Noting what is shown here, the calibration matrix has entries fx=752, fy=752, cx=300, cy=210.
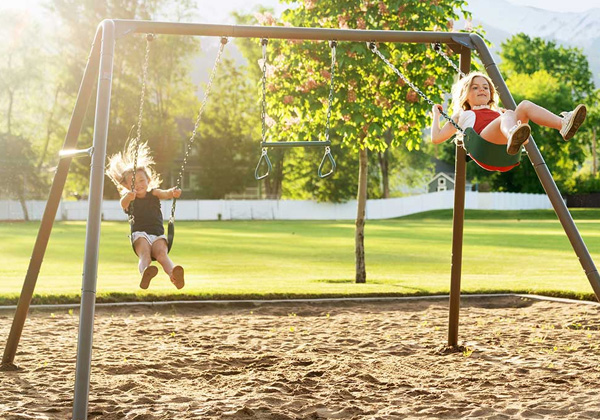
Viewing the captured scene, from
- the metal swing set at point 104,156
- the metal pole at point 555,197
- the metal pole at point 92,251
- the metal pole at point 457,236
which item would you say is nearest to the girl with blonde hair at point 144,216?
the metal swing set at point 104,156

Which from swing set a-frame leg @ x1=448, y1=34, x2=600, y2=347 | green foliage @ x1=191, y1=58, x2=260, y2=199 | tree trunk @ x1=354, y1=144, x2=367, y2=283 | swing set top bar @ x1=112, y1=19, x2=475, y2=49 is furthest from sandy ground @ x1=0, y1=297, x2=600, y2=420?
green foliage @ x1=191, y1=58, x2=260, y2=199

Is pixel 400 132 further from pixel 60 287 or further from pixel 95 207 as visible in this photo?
pixel 95 207

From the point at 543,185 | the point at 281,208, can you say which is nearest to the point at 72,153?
the point at 543,185

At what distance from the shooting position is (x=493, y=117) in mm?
6387

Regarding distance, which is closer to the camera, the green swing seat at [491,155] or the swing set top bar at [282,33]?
the green swing seat at [491,155]

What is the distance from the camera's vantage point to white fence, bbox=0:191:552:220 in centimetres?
4956

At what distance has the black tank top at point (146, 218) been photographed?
7.53 meters

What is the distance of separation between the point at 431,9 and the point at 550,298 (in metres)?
4.78

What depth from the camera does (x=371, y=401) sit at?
5.35 m

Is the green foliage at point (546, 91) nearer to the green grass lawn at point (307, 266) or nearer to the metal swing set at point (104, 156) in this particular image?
the green grass lawn at point (307, 266)

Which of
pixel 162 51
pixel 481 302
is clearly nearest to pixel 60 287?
pixel 481 302

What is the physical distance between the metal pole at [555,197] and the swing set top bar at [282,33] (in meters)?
0.43

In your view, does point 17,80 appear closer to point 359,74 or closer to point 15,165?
point 15,165

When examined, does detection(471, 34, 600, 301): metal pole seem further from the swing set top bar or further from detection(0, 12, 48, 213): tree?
detection(0, 12, 48, 213): tree
